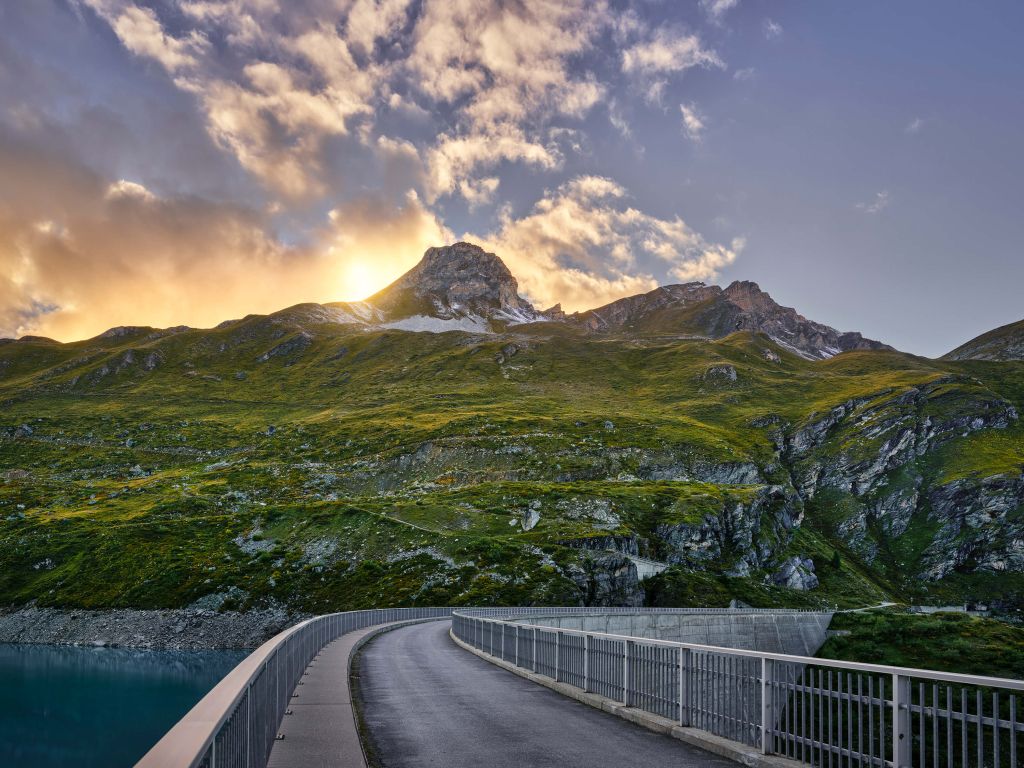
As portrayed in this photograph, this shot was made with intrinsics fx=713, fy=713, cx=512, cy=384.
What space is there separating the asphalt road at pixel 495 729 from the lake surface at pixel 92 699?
85.0 ft

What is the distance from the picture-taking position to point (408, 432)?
169 m

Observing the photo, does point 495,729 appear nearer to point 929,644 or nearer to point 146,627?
point 146,627

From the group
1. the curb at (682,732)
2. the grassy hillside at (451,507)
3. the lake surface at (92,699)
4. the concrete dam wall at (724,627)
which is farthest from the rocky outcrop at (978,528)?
the curb at (682,732)

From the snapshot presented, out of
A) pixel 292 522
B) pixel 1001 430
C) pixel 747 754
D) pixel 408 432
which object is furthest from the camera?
pixel 1001 430


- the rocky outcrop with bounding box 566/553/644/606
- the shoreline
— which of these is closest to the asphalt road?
the shoreline

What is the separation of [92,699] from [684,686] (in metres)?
55.4

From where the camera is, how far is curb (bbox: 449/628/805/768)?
11516mm

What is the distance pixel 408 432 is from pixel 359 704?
151324 mm

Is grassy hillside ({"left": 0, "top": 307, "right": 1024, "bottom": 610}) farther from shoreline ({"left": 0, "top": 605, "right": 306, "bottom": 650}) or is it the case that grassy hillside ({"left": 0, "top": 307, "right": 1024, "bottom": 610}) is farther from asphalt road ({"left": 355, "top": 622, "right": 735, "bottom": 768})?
asphalt road ({"left": 355, "top": 622, "right": 735, "bottom": 768})

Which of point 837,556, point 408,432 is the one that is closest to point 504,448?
point 408,432

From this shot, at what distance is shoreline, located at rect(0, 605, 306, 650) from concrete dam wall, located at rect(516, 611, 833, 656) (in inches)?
1527

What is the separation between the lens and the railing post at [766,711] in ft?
38.7

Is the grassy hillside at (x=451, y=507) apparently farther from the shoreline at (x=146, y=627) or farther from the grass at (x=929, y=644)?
the grass at (x=929, y=644)

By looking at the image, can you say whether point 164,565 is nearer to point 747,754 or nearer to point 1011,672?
point 747,754
